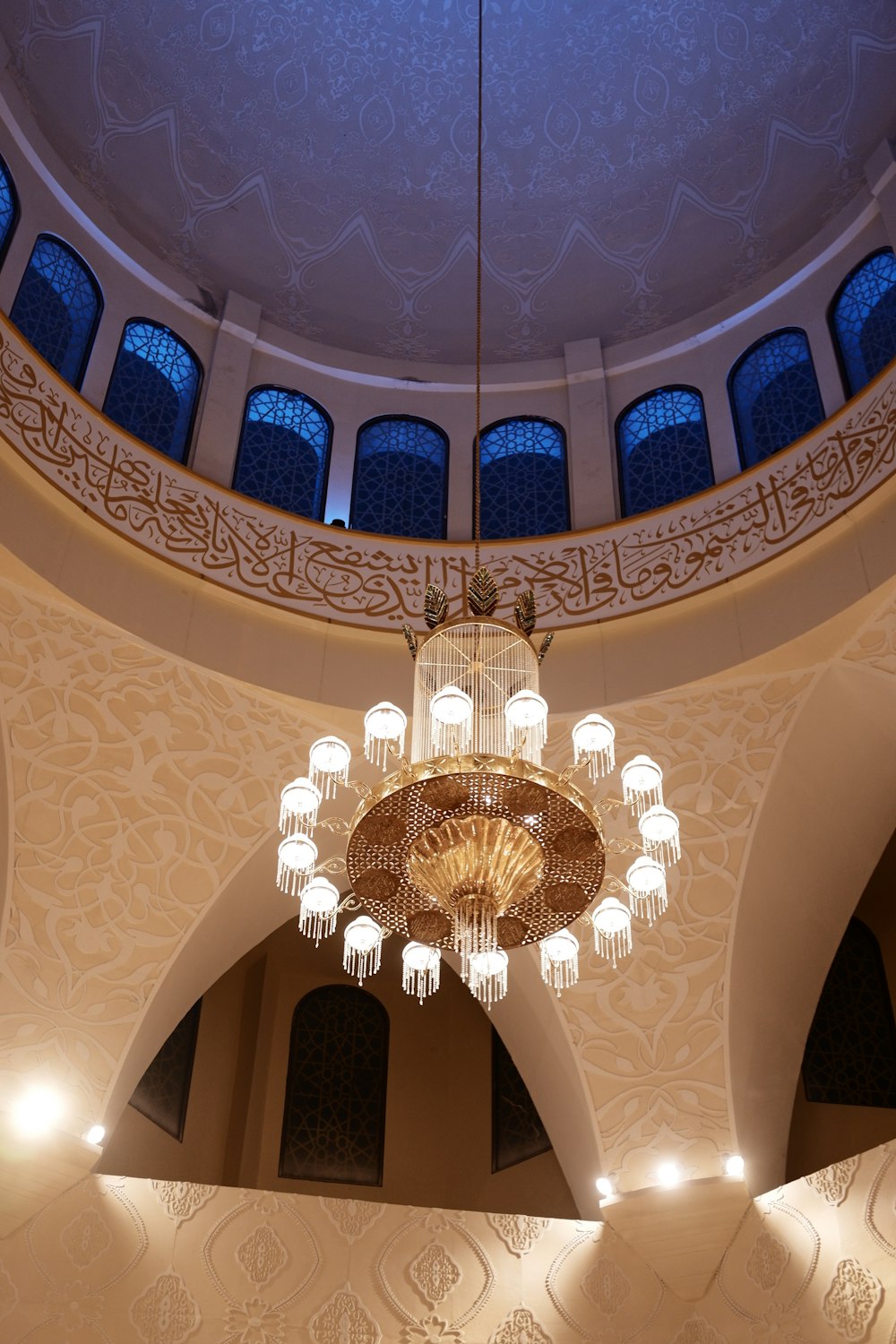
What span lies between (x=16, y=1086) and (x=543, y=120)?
18.3ft

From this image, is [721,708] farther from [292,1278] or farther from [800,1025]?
[292,1278]

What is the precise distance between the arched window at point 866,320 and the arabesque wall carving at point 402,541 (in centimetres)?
40

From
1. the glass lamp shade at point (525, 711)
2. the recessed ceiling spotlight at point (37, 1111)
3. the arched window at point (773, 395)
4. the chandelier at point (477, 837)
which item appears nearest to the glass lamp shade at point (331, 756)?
the chandelier at point (477, 837)

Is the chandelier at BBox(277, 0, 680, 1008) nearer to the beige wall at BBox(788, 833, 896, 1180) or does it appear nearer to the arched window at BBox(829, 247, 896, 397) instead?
the arched window at BBox(829, 247, 896, 397)

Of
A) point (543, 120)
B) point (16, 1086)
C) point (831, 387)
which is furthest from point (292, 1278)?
point (543, 120)

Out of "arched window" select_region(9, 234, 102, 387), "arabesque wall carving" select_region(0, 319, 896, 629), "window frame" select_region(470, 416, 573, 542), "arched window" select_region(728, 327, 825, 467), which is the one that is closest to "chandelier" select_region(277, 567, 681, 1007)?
"arabesque wall carving" select_region(0, 319, 896, 629)

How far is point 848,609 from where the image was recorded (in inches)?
227

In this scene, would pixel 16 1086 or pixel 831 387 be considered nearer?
pixel 16 1086

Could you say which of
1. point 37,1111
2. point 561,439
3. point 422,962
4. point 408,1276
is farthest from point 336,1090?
point 561,439

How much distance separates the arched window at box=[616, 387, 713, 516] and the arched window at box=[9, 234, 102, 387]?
2816 mm

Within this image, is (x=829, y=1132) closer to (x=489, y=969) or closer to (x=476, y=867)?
(x=489, y=969)

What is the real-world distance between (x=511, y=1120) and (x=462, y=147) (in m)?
5.46

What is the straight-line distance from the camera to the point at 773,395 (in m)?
6.93

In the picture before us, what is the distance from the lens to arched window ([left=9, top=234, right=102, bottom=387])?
21.2 ft
